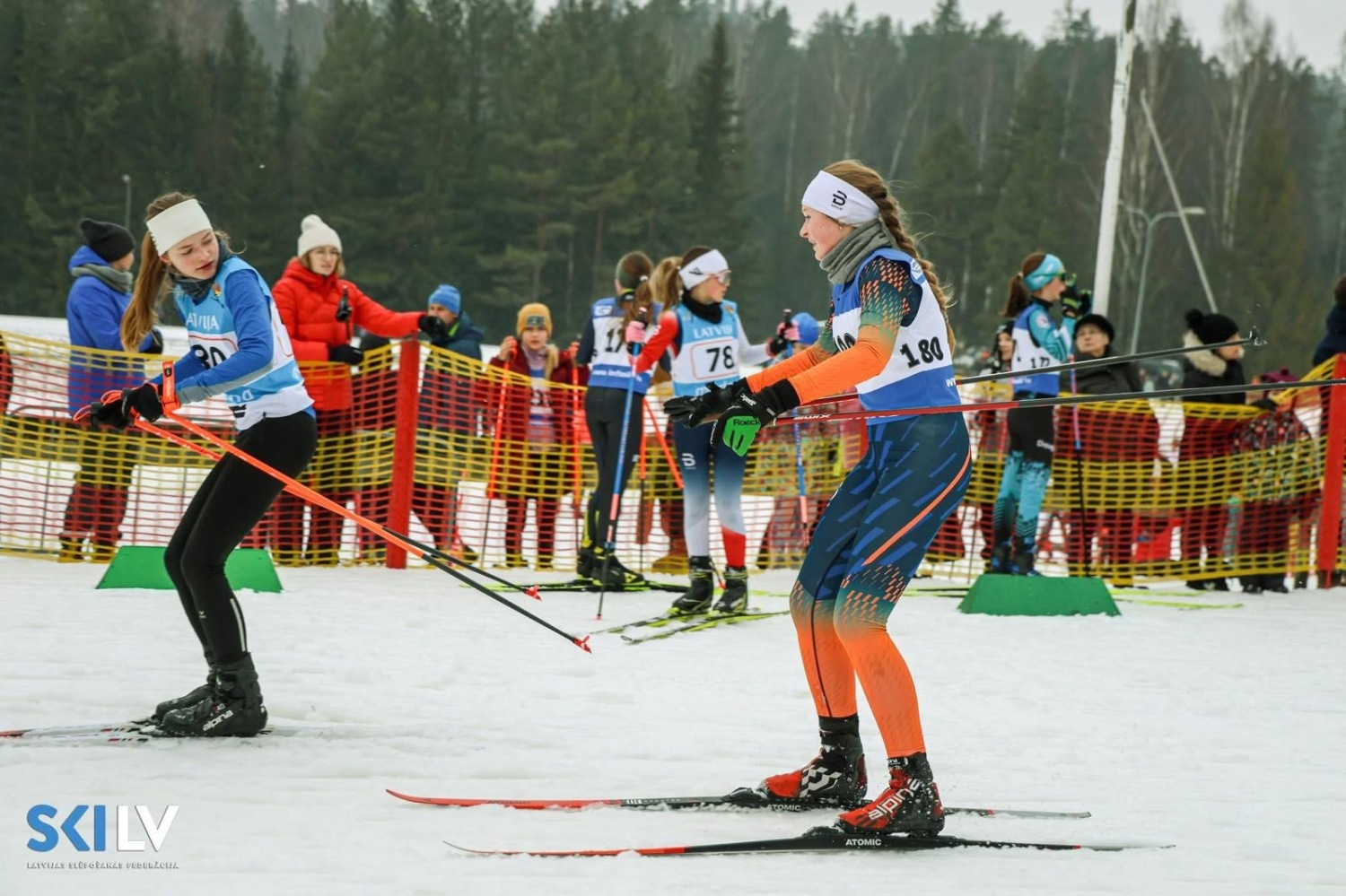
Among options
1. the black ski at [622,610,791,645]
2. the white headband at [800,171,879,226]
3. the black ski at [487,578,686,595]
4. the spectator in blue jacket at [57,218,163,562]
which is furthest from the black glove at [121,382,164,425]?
the spectator in blue jacket at [57,218,163,562]

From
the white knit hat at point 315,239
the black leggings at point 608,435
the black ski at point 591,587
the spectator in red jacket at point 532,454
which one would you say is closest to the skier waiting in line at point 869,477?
the black leggings at point 608,435

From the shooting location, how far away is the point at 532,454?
891 cm

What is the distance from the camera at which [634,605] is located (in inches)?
289

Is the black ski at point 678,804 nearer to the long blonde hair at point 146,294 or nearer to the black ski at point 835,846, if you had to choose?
the black ski at point 835,846

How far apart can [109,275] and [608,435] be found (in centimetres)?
294

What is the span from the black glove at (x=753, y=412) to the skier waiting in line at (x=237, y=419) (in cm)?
161

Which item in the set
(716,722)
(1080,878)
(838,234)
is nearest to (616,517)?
(716,722)

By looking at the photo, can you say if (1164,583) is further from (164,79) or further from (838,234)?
(164,79)

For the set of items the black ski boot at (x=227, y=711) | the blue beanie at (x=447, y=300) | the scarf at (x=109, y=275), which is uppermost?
the blue beanie at (x=447, y=300)

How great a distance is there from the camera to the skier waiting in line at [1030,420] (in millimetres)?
7926

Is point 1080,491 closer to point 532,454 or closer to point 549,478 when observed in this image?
point 549,478

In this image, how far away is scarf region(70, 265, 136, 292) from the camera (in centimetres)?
759

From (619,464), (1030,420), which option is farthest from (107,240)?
(1030,420)

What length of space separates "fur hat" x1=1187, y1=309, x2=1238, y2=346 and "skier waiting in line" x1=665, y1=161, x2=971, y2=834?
5.56 metres
